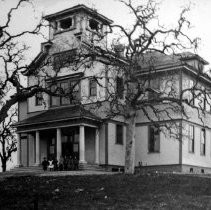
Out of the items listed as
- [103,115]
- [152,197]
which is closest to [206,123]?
[103,115]

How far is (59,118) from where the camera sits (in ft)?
125

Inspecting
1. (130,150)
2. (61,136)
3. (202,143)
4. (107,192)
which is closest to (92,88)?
(61,136)

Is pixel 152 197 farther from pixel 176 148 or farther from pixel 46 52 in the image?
pixel 46 52

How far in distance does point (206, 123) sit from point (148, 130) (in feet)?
19.8

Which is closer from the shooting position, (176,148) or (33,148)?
(176,148)

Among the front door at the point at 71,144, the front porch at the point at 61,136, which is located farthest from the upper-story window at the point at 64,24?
the front door at the point at 71,144

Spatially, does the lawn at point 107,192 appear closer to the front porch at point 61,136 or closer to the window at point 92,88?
the front porch at point 61,136

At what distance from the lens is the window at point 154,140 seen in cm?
3956

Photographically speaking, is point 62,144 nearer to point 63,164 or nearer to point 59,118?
point 63,164

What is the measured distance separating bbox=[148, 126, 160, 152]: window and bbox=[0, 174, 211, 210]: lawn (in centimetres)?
1304

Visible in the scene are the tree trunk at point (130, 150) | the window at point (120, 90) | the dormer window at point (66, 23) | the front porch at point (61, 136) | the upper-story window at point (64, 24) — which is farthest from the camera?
the dormer window at point (66, 23)

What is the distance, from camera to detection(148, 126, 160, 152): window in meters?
39.6

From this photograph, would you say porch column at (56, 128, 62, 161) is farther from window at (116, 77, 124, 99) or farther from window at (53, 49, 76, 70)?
window at (116, 77, 124, 99)

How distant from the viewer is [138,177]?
25.8m
